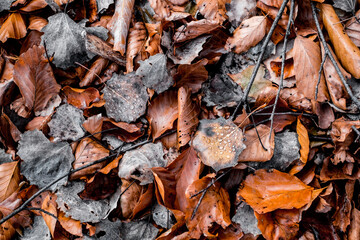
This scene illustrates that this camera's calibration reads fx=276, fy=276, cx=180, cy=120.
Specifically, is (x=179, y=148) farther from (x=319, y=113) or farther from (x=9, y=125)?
(x=9, y=125)

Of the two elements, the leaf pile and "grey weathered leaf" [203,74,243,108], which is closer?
the leaf pile

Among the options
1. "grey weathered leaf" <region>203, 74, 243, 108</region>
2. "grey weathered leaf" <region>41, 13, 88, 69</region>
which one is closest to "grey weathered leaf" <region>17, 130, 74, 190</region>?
"grey weathered leaf" <region>41, 13, 88, 69</region>

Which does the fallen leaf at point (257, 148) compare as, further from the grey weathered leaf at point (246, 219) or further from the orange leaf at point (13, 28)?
the orange leaf at point (13, 28)

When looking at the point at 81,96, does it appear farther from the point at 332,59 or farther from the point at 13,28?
the point at 332,59

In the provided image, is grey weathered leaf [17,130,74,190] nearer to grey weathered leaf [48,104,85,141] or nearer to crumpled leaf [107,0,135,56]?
grey weathered leaf [48,104,85,141]

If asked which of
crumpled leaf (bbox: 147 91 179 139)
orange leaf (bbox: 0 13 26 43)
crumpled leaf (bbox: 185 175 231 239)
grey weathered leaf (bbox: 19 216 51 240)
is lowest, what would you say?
grey weathered leaf (bbox: 19 216 51 240)

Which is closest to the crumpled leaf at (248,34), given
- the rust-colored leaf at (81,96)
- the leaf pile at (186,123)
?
the leaf pile at (186,123)
